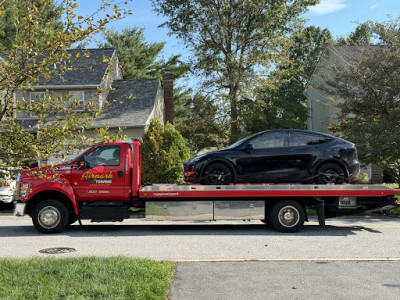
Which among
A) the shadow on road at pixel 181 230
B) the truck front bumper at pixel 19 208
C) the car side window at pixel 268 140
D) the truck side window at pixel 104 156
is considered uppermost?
the car side window at pixel 268 140

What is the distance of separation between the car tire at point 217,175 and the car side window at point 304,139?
171 centimetres

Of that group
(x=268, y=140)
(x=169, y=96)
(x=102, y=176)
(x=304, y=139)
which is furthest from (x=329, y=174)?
(x=169, y=96)

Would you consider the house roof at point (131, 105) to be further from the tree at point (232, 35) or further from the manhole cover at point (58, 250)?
the manhole cover at point (58, 250)

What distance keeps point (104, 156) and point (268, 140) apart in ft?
13.1

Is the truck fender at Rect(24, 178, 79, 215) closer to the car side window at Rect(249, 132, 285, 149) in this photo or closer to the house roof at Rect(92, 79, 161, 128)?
the car side window at Rect(249, 132, 285, 149)

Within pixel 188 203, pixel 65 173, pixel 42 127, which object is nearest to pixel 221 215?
pixel 188 203

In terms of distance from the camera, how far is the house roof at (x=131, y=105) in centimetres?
2417

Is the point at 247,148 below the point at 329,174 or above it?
above

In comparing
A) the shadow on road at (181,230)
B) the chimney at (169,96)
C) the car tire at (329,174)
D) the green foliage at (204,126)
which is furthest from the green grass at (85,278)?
the chimney at (169,96)

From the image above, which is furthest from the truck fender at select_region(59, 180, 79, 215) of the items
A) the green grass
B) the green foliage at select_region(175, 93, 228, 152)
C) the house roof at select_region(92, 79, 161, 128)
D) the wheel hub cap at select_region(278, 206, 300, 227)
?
the green foliage at select_region(175, 93, 228, 152)

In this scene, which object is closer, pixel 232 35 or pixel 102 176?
pixel 102 176

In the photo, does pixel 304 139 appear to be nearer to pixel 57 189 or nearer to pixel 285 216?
pixel 285 216

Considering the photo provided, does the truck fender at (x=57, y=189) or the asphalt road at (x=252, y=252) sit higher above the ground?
the truck fender at (x=57, y=189)

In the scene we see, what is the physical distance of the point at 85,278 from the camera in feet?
19.3
